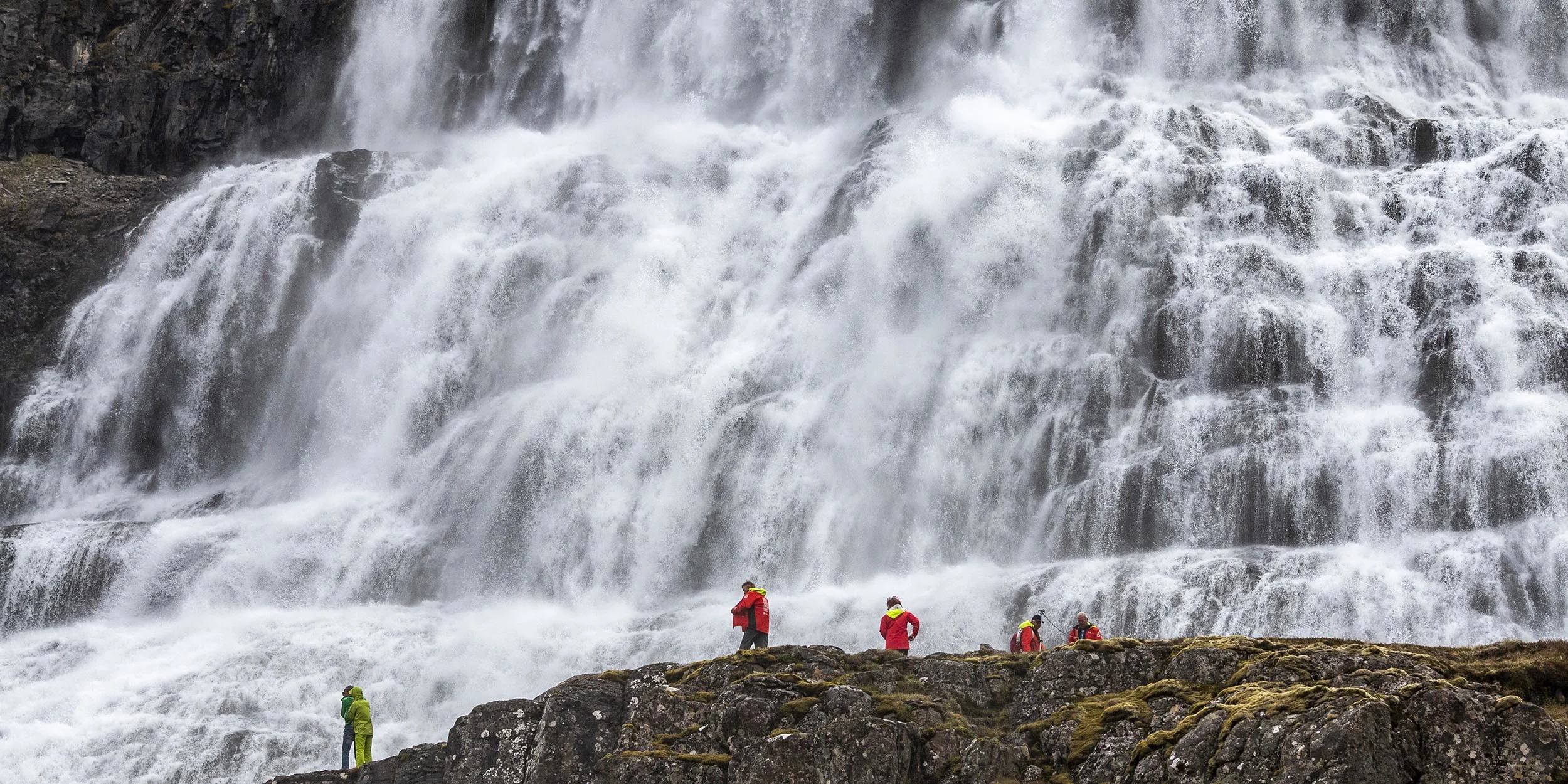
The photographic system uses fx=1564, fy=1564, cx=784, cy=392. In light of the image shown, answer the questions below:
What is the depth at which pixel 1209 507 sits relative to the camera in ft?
112

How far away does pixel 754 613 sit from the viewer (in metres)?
23.4

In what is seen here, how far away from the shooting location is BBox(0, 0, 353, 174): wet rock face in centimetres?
6200

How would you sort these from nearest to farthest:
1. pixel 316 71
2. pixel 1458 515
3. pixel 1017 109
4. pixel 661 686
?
pixel 661 686 → pixel 1458 515 → pixel 1017 109 → pixel 316 71

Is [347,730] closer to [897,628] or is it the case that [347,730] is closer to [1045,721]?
[897,628]

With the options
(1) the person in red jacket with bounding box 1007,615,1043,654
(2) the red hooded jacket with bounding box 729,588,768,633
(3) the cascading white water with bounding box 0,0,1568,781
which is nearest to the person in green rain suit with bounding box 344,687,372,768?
(2) the red hooded jacket with bounding box 729,588,768,633

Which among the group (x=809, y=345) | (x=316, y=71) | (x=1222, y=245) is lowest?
(x=809, y=345)

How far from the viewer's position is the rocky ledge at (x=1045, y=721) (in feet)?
47.0

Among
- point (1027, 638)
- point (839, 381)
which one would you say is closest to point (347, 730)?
point (1027, 638)

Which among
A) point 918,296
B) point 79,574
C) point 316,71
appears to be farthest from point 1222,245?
point 316,71

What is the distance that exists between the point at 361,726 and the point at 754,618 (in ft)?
20.6

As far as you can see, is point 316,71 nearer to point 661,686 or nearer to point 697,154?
point 697,154

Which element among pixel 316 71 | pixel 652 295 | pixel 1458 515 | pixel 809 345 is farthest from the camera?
pixel 316 71

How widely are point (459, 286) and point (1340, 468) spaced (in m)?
27.6

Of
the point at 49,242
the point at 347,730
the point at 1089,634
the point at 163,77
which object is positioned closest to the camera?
the point at 1089,634
